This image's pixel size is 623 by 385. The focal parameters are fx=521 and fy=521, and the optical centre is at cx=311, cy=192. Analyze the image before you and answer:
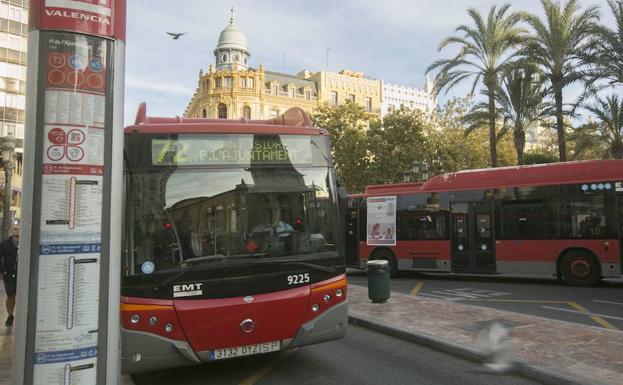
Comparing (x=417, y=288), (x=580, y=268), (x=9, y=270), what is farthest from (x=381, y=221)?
(x=9, y=270)

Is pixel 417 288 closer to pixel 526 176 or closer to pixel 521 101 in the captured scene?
pixel 526 176

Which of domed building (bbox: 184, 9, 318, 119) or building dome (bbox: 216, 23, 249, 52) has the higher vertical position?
building dome (bbox: 216, 23, 249, 52)

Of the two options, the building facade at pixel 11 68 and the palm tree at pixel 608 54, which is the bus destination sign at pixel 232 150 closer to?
the palm tree at pixel 608 54

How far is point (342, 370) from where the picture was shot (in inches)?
243

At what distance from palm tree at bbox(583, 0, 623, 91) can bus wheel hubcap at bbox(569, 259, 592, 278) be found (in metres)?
8.02

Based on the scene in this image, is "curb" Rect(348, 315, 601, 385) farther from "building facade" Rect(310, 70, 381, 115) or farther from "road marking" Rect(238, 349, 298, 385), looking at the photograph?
"building facade" Rect(310, 70, 381, 115)

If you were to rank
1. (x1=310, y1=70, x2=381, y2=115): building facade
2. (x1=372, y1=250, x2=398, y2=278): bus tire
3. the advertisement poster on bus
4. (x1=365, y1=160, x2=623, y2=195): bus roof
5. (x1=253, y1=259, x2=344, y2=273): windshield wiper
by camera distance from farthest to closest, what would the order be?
(x1=310, y1=70, x2=381, y2=115): building facade
the advertisement poster on bus
(x1=372, y1=250, x2=398, y2=278): bus tire
(x1=365, y1=160, x2=623, y2=195): bus roof
(x1=253, y1=259, x2=344, y2=273): windshield wiper

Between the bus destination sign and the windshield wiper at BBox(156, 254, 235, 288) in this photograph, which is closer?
the windshield wiper at BBox(156, 254, 235, 288)

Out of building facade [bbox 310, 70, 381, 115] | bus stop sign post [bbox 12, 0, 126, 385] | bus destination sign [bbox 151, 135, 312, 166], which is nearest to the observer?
bus stop sign post [bbox 12, 0, 126, 385]

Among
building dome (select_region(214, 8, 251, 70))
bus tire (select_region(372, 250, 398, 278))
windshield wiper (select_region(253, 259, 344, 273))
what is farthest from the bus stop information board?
building dome (select_region(214, 8, 251, 70))

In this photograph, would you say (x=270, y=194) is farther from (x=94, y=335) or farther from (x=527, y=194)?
(x=527, y=194)

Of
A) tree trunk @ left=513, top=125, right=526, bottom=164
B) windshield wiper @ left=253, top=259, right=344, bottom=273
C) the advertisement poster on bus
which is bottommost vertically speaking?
windshield wiper @ left=253, top=259, right=344, bottom=273

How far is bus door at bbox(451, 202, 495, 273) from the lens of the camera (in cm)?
1544

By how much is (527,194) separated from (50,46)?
14082mm
